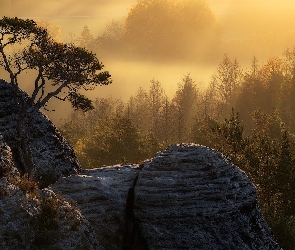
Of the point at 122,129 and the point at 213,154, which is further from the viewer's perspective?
the point at 122,129

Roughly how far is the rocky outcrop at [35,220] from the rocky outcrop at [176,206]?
10.1 feet

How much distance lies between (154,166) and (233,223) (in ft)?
18.5

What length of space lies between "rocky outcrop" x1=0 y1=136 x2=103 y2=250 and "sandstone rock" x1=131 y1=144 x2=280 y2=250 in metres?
4.02

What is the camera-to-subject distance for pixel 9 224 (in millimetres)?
17703

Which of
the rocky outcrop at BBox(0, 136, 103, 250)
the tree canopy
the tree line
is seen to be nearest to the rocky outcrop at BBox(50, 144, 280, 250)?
the rocky outcrop at BBox(0, 136, 103, 250)

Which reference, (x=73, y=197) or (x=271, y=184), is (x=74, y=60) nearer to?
(x=73, y=197)

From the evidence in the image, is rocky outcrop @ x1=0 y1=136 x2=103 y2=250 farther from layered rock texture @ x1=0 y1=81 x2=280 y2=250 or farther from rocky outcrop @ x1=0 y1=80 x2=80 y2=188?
rocky outcrop @ x1=0 y1=80 x2=80 y2=188

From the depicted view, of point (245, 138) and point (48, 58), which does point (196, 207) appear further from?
point (245, 138)

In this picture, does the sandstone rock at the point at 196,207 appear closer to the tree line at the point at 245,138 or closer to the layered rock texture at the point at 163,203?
the layered rock texture at the point at 163,203

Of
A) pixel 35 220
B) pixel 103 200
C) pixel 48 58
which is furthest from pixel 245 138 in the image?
pixel 35 220

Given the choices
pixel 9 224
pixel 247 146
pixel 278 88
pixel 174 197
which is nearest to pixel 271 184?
pixel 247 146

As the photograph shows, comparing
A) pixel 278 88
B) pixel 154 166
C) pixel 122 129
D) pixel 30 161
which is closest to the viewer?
pixel 154 166

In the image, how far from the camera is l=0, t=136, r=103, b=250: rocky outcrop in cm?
1773

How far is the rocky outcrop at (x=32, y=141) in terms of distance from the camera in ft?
92.1
